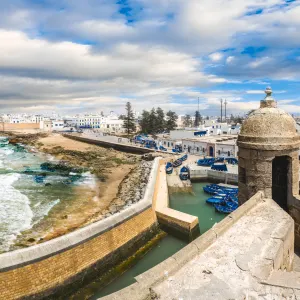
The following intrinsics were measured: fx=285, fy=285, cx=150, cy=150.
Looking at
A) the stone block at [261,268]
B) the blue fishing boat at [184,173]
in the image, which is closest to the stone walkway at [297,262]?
the stone block at [261,268]

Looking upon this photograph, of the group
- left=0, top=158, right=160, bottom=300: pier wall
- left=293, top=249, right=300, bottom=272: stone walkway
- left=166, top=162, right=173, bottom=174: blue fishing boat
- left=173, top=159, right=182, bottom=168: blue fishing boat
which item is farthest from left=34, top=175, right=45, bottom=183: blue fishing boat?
left=293, top=249, right=300, bottom=272: stone walkway

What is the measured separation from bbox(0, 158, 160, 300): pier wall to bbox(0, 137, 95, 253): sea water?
426cm

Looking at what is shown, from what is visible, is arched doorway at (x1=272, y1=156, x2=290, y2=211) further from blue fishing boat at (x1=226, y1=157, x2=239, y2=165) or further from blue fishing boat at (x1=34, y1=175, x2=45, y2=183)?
blue fishing boat at (x1=34, y1=175, x2=45, y2=183)

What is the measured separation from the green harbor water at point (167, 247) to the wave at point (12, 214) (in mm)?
5085

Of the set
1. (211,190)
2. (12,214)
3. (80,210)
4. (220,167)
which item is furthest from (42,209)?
(220,167)

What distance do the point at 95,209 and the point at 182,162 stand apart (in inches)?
688

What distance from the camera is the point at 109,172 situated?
34.6 meters

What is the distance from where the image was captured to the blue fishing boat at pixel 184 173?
28.3 meters

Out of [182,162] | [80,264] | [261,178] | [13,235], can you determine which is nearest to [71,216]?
[13,235]

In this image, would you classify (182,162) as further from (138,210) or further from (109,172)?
(138,210)

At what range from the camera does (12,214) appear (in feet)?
61.3

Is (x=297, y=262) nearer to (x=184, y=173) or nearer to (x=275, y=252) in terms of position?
(x=275, y=252)

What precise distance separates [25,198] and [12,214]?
12.8 ft

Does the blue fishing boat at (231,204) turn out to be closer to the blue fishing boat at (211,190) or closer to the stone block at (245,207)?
the blue fishing boat at (211,190)
